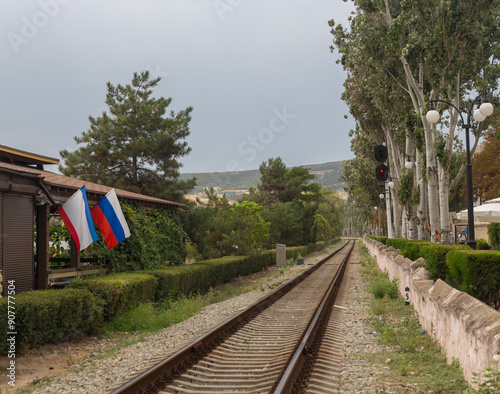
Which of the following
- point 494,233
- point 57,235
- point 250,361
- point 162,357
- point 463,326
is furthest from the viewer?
point 494,233

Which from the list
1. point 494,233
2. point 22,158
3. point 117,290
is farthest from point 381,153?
point 117,290

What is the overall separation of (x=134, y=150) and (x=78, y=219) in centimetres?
1800

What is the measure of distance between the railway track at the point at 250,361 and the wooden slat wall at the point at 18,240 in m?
5.18

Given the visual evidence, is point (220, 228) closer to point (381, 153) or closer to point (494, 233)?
point (381, 153)

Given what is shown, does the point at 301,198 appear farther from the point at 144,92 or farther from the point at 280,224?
the point at 144,92

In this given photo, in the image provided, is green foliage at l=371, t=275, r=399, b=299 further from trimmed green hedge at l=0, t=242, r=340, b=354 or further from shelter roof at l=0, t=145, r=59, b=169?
shelter roof at l=0, t=145, r=59, b=169

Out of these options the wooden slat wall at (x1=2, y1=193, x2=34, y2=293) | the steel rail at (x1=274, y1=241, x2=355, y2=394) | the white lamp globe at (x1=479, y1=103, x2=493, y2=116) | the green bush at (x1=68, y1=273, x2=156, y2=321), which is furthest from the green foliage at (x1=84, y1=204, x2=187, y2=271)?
the white lamp globe at (x1=479, y1=103, x2=493, y2=116)

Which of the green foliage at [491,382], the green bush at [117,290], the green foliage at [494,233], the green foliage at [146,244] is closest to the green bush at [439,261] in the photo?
the green foliage at [491,382]

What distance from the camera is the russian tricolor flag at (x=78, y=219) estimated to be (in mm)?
11883

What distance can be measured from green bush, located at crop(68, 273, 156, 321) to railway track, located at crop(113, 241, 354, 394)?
2.99 m

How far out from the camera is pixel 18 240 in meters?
10.9

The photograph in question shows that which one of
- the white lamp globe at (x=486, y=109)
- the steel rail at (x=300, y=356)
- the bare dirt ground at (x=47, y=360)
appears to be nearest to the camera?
the steel rail at (x=300, y=356)

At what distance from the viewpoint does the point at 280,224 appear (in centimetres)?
4891

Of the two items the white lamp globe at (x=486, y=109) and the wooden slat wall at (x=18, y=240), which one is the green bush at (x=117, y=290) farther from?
the white lamp globe at (x=486, y=109)
